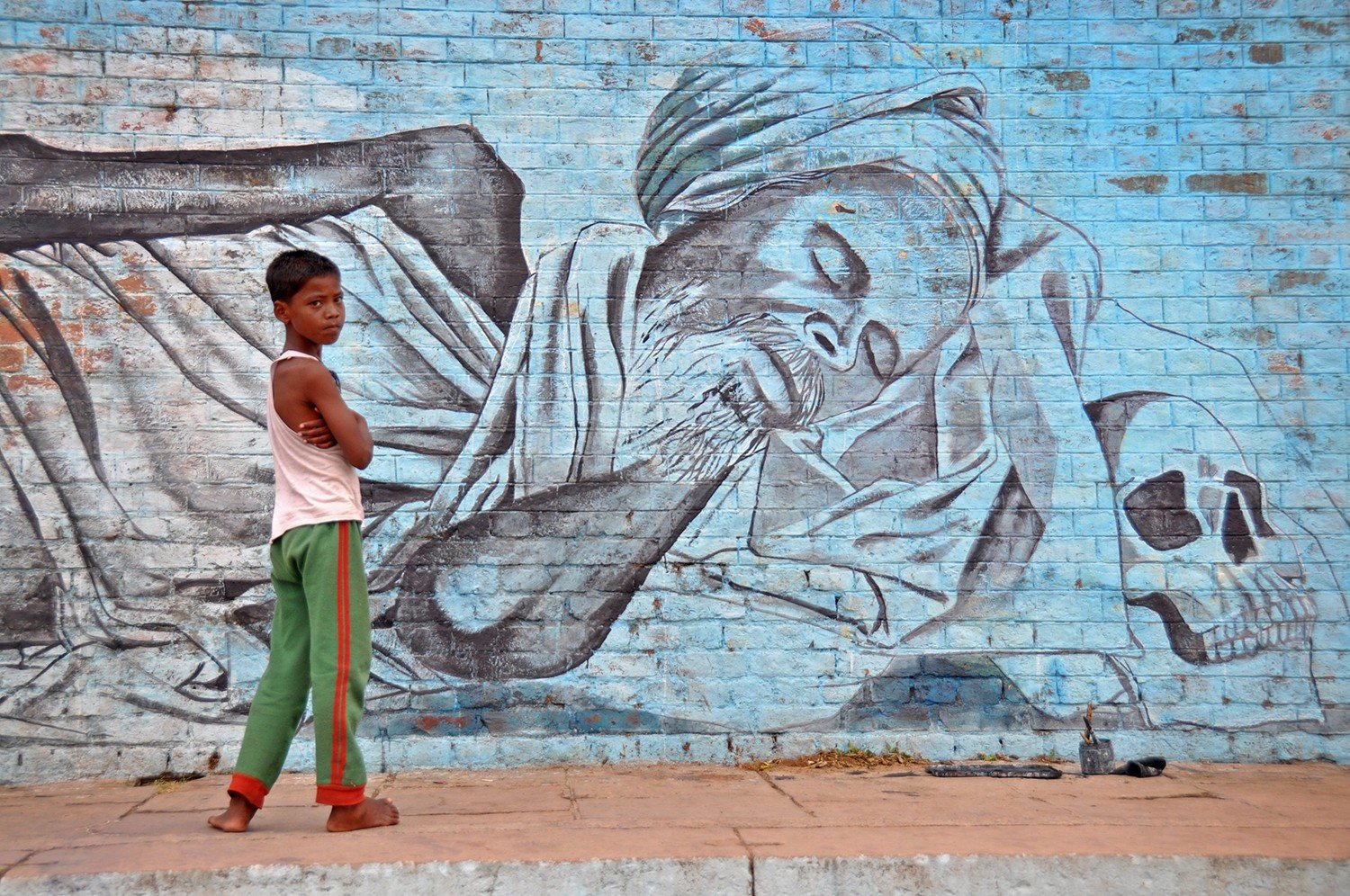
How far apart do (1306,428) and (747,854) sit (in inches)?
127

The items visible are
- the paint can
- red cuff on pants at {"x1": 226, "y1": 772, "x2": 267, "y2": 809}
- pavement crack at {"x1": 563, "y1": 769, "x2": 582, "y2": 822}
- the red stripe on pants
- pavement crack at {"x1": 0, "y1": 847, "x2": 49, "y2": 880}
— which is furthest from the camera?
the paint can

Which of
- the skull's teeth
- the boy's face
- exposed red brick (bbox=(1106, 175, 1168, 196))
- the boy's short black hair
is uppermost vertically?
exposed red brick (bbox=(1106, 175, 1168, 196))

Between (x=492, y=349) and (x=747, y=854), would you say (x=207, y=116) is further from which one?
(x=747, y=854)

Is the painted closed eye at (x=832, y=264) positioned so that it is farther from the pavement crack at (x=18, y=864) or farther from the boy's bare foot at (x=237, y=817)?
the pavement crack at (x=18, y=864)

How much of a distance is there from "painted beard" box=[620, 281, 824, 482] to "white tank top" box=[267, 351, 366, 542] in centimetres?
152

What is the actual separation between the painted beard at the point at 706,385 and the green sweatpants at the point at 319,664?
1577 millimetres

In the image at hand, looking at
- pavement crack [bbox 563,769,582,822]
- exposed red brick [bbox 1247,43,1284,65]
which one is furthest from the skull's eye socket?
pavement crack [bbox 563,769,582,822]

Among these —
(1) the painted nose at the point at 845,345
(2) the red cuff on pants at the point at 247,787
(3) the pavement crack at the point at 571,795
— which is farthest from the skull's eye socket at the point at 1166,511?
(2) the red cuff on pants at the point at 247,787

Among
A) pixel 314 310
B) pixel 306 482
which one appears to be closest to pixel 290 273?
pixel 314 310

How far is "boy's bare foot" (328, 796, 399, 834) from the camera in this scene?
332 cm

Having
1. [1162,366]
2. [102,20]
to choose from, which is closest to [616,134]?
[102,20]

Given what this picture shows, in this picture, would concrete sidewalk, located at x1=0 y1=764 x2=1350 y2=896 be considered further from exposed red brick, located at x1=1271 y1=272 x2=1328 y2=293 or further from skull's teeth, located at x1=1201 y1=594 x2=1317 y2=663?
exposed red brick, located at x1=1271 y1=272 x2=1328 y2=293

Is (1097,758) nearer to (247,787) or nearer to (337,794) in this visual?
(337,794)

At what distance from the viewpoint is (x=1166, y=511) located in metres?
4.78
